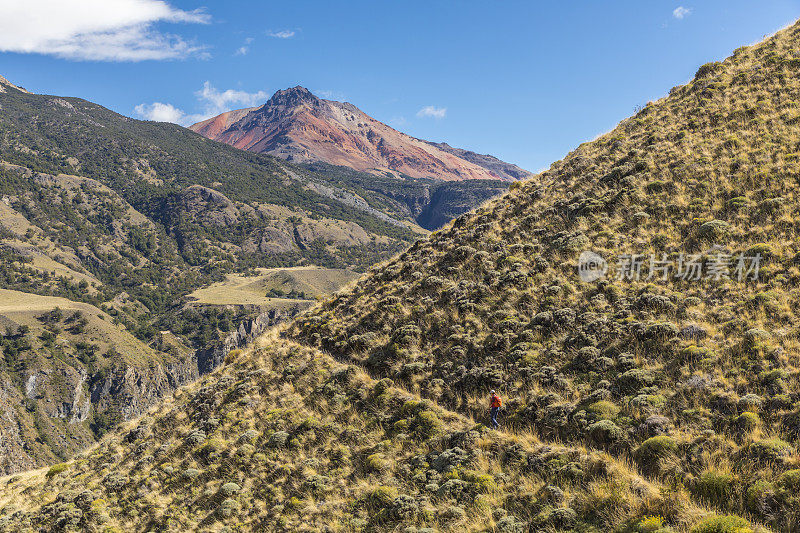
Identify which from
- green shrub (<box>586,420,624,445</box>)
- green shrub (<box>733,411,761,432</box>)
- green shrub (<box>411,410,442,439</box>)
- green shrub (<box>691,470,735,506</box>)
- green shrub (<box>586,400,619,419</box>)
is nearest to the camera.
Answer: green shrub (<box>691,470,735,506</box>)

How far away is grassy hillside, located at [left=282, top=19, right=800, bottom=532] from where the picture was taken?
480 inches

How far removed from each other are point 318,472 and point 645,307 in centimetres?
1456

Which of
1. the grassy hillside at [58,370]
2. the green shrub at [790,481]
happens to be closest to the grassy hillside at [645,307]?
the green shrub at [790,481]

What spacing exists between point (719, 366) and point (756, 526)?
6.43 m

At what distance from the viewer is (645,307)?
18.4m

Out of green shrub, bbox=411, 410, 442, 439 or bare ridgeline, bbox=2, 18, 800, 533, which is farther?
green shrub, bbox=411, 410, 442, 439

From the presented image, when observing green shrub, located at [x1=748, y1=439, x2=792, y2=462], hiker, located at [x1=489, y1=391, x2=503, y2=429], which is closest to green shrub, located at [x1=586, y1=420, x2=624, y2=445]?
hiker, located at [x1=489, y1=391, x2=503, y2=429]

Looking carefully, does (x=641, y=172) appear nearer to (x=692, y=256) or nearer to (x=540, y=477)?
(x=692, y=256)

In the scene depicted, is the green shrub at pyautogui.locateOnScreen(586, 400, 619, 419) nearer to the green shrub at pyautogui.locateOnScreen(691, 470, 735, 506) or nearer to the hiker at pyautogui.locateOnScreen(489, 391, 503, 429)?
the hiker at pyautogui.locateOnScreen(489, 391, 503, 429)

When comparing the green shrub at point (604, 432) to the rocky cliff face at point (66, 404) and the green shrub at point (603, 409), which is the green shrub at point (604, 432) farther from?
the rocky cliff face at point (66, 404)

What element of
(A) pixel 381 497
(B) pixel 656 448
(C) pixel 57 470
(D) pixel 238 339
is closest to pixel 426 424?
(A) pixel 381 497

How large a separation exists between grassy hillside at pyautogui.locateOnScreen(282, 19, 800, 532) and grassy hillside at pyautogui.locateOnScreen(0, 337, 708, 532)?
135 cm

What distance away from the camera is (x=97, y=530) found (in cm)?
1873

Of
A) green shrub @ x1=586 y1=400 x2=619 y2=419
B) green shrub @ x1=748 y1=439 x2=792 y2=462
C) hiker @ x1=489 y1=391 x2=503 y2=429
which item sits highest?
green shrub @ x1=748 y1=439 x2=792 y2=462
